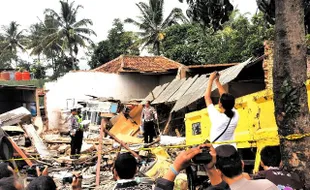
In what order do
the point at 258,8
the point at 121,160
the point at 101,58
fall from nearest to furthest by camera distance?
the point at 121,160 → the point at 258,8 → the point at 101,58

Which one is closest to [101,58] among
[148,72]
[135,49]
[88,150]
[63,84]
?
[135,49]

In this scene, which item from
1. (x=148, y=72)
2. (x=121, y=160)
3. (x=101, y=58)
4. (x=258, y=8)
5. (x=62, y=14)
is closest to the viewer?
(x=121, y=160)

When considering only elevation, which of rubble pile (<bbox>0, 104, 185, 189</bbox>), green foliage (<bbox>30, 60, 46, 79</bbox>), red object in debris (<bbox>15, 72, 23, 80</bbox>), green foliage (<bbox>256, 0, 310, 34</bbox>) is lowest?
rubble pile (<bbox>0, 104, 185, 189</bbox>)

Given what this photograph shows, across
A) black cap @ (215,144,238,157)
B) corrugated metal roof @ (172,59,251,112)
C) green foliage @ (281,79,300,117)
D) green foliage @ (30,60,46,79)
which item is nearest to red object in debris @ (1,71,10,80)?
green foliage @ (30,60,46,79)

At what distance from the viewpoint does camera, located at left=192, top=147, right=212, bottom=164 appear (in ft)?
9.46

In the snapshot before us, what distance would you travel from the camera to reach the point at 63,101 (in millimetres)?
27500

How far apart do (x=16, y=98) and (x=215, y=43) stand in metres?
14.5

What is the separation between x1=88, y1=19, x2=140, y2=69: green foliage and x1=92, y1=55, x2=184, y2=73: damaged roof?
31.1ft

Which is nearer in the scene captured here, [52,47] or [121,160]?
[121,160]

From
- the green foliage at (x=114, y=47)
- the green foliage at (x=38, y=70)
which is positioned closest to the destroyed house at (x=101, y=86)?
the green foliage at (x=114, y=47)

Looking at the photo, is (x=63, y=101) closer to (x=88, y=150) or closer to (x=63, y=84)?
(x=63, y=84)

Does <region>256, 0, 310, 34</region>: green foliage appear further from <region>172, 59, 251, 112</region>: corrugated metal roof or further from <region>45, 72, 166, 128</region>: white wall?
<region>45, 72, 166, 128</region>: white wall

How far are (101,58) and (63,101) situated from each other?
1233cm

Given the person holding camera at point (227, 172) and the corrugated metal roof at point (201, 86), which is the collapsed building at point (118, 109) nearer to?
the corrugated metal roof at point (201, 86)
